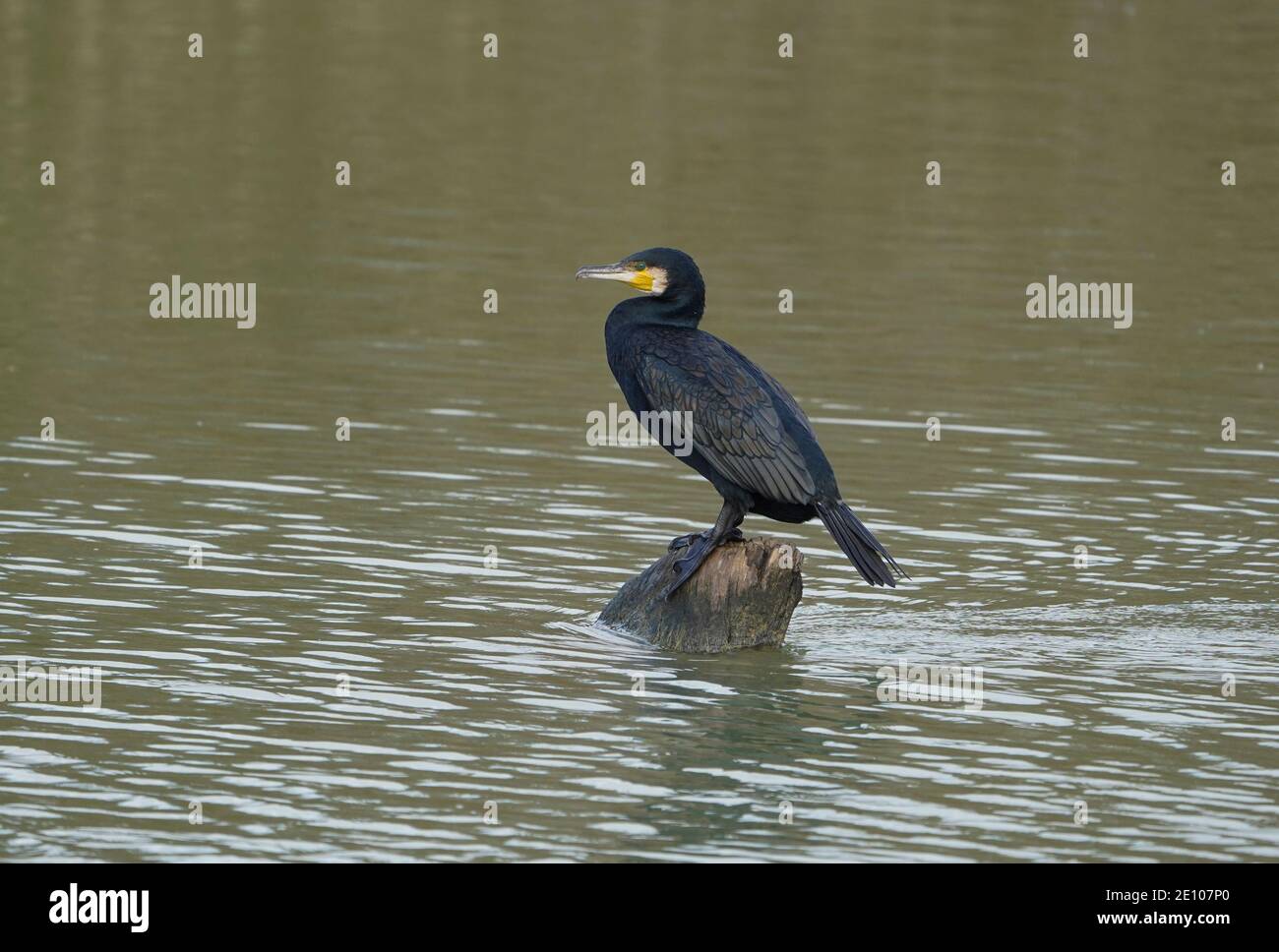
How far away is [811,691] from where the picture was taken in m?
10.4

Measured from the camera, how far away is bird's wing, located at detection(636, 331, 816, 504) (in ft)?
35.4

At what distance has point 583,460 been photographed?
1484 cm

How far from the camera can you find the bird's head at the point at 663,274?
1109 centimetres

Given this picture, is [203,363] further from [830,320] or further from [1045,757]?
[1045,757]

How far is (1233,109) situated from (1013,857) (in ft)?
81.0

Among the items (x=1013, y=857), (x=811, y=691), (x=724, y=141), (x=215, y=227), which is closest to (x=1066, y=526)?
(x=811, y=691)

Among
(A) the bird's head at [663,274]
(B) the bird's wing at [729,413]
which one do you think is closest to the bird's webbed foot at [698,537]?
(B) the bird's wing at [729,413]

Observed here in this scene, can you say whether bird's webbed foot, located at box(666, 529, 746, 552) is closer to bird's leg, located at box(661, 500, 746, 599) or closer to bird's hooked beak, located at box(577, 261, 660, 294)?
bird's leg, located at box(661, 500, 746, 599)
